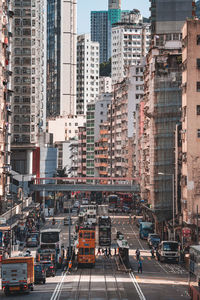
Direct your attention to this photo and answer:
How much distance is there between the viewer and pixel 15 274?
47.9 metres

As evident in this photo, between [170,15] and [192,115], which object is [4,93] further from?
[170,15]

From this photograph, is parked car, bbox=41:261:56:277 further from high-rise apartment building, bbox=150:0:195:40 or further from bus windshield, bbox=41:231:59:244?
high-rise apartment building, bbox=150:0:195:40

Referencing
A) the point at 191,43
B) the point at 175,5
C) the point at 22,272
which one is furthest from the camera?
the point at 175,5

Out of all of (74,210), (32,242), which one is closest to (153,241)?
(32,242)

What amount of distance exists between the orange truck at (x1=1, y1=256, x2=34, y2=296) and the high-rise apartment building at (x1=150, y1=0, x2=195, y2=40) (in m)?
77.2

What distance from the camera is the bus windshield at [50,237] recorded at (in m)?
70.8

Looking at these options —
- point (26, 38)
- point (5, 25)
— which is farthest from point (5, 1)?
point (26, 38)

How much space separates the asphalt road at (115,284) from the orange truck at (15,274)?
60 cm

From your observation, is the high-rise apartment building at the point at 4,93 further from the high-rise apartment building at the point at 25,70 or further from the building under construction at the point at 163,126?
the high-rise apartment building at the point at 25,70

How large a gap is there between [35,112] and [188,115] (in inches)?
2751

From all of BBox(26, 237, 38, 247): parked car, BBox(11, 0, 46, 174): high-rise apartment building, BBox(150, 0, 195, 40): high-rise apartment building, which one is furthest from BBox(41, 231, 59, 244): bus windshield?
BBox(11, 0, 46, 174): high-rise apartment building

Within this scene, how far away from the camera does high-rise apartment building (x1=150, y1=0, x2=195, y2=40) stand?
11956 centimetres

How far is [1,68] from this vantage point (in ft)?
308

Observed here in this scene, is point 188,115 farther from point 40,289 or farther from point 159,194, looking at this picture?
point 40,289
